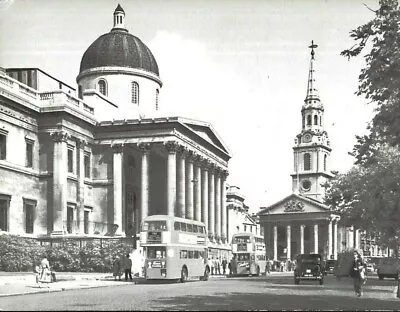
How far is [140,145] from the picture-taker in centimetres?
5941

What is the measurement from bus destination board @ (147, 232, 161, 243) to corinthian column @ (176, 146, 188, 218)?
67.1 feet

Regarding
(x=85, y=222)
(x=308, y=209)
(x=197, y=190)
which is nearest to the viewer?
(x=85, y=222)

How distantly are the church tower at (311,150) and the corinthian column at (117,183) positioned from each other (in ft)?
282

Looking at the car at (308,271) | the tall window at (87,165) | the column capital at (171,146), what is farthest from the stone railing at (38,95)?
the car at (308,271)

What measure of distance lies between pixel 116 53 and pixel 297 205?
7699cm

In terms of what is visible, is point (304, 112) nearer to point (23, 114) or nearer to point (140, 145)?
point (140, 145)

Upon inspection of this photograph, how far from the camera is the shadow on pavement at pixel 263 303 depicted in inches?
814

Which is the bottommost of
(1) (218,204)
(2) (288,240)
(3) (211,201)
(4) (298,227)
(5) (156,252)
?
(2) (288,240)

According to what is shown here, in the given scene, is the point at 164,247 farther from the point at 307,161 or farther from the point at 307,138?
the point at 307,161

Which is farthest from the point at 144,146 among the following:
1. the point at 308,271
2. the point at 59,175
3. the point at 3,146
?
the point at 308,271

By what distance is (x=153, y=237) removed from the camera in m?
39.1

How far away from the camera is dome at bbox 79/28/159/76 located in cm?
6956

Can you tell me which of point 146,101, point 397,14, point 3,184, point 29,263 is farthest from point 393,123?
point 146,101

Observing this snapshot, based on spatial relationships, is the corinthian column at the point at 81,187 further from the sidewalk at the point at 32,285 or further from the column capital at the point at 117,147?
the sidewalk at the point at 32,285
